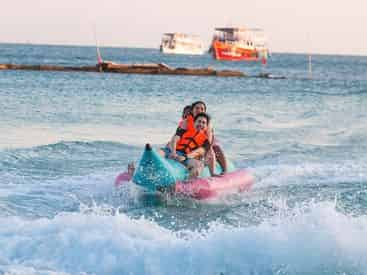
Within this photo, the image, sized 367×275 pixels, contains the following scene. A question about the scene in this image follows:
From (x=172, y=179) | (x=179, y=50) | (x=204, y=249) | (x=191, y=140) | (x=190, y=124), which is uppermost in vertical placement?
(x=179, y=50)

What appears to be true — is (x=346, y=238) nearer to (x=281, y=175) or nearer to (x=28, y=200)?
(x=28, y=200)

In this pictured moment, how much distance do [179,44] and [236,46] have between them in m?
22.2

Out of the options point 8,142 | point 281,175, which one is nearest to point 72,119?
point 8,142

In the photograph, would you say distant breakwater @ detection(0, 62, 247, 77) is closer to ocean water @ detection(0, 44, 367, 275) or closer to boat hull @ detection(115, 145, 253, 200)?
ocean water @ detection(0, 44, 367, 275)

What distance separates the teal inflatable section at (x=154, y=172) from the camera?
25.3 feet

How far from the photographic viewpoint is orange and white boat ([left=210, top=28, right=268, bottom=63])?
6644cm

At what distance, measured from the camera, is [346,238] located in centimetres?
554

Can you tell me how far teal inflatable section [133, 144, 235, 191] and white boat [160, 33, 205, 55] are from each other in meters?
80.3

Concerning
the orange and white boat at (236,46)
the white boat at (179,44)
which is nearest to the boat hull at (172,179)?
the orange and white boat at (236,46)

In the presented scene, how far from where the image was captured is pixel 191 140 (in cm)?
855

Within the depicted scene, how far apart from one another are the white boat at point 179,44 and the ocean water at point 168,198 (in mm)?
66696

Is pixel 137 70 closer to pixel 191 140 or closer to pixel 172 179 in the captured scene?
pixel 191 140

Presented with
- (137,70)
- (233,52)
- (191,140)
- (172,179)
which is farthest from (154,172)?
(233,52)

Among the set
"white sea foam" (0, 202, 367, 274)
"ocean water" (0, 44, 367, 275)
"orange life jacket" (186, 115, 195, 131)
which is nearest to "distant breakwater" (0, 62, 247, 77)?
"ocean water" (0, 44, 367, 275)
